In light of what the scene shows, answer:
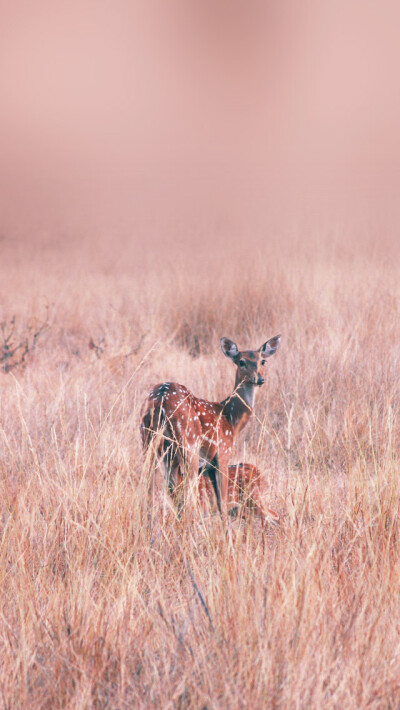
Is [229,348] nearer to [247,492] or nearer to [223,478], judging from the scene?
[223,478]

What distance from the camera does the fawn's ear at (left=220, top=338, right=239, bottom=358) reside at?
4574 millimetres

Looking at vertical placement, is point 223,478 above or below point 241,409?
below

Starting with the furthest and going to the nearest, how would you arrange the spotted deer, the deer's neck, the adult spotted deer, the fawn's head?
the deer's neck < the fawn's head < the adult spotted deer < the spotted deer

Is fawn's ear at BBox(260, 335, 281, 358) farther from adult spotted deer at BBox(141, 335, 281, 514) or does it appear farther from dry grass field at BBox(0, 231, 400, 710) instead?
dry grass field at BBox(0, 231, 400, 710)

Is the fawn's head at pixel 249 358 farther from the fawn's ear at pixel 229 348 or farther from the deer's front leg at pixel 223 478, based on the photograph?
the deer's front leg at pixel 223 478

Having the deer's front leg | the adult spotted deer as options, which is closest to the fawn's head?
the adult spotted deer

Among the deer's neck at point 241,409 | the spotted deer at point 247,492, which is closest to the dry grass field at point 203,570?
the spotted deer at point 247,492

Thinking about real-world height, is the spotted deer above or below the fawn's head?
below

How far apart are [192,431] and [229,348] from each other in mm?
870

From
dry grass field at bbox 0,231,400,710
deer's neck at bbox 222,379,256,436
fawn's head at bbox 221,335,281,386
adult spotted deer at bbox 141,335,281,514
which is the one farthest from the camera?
deer's neck at bbox 222,379,256,436

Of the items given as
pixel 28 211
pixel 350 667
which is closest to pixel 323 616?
pixel 350 667

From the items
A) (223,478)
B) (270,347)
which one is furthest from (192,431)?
(270,347)

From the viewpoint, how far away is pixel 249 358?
4539 millimetres

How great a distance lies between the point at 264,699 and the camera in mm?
1964
